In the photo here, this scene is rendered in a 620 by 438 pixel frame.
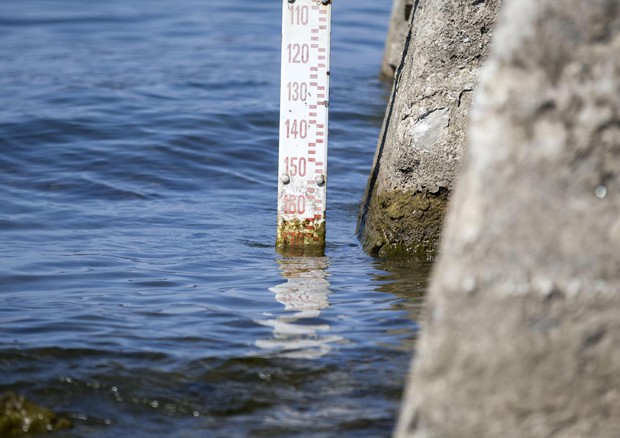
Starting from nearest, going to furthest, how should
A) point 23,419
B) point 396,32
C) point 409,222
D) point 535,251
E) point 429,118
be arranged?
point 535,251, point 23,419, point 429,118, point 409,222, point 396,32

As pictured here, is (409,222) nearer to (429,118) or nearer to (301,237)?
(429,118)

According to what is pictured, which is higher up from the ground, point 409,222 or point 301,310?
point 409,222

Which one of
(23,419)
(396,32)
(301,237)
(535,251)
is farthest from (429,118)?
(396,32)

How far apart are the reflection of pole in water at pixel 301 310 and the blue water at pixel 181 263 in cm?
1

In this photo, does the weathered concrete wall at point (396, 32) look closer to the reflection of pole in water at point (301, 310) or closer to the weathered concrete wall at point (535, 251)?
the reflection of pole in water at point (301, 310)

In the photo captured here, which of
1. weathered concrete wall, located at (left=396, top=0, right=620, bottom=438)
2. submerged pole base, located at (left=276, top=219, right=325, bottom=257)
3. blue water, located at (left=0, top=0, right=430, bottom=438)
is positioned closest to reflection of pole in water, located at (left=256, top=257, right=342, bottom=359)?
blue water, located at (left=0, top=0, right=430, bottom=438)

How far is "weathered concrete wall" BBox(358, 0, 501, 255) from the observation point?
5.03 metres

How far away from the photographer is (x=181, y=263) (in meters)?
5.38

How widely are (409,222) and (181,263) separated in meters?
1.26

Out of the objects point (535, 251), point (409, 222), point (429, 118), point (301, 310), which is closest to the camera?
point (535, 251)

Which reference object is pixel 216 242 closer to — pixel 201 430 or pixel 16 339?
pixel 16 339

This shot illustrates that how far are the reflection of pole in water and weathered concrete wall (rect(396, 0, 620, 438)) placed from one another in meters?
1.60

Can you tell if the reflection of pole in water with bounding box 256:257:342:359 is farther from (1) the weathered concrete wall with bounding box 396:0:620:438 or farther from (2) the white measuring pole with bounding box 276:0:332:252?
(1) the weathered concrete wall with bounding box 396:0:620:438

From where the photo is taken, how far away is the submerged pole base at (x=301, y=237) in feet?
18.4
